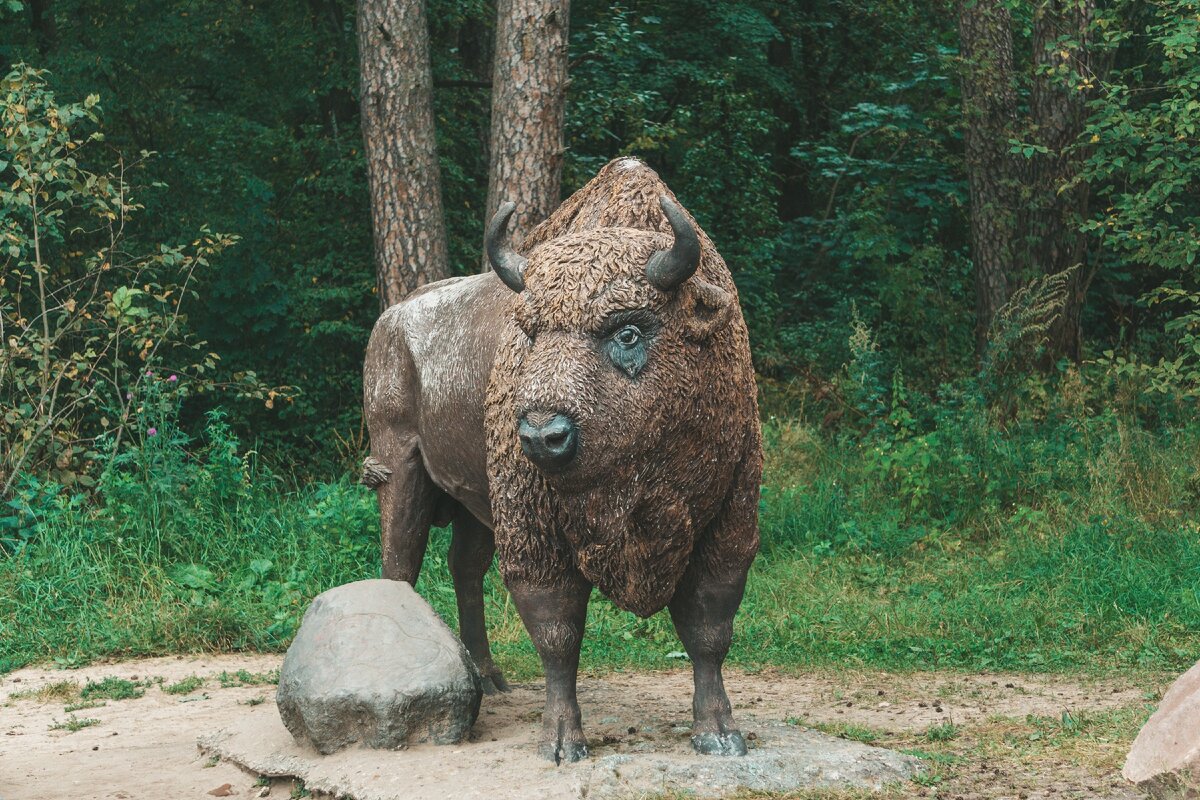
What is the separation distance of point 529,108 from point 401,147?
1.32 meters

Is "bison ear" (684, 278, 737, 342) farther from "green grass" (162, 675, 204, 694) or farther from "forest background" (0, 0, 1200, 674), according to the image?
"green grass" (162, 675, 204, 694)

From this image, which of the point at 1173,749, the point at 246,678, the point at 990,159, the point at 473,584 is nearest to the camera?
the point at 1173,749

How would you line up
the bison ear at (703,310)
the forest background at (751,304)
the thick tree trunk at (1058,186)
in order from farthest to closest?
the thick tree trunk at (1058,186)
the forest background at (751,304)
the bison ear at (703,310)

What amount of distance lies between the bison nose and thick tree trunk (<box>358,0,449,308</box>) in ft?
19.8

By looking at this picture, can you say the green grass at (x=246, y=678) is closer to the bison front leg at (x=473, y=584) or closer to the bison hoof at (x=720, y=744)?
the bison front leg at (x=473, y=584)

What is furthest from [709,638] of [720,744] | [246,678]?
[246,678]

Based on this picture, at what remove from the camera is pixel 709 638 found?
523cm

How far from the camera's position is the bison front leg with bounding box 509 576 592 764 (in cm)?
516

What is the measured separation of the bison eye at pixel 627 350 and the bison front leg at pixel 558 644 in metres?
0.99

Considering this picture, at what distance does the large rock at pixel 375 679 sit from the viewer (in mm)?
5379

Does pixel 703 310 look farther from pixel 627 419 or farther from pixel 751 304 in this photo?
pixel 751 304

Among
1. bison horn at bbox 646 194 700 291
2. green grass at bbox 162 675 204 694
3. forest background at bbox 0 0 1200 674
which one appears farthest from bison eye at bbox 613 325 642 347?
green grass at bbox 162 675 204 694

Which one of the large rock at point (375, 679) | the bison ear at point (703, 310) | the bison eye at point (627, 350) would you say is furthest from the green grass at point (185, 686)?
the bison ear at point (703, 310)

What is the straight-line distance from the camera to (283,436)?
1317cm
